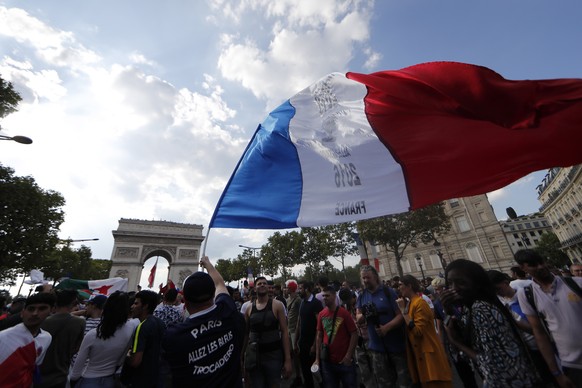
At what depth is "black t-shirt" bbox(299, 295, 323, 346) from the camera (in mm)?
5694

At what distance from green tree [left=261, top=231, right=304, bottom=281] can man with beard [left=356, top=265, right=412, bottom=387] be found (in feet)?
129

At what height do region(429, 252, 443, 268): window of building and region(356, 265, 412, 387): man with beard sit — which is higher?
region(429, 252, 443, 268): window of building

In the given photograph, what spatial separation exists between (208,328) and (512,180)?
3127mm

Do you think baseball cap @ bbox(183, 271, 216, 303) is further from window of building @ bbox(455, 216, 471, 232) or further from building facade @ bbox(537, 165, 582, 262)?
building facade @ bbox(537, 165, 582, 262)

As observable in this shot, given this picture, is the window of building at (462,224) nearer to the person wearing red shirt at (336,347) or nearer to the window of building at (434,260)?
the window of building at (434,260)

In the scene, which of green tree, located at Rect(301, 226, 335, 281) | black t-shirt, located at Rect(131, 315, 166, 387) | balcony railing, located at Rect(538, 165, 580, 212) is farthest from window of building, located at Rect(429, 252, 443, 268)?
black t-shirt, located at Rect(131, 315, 166, 387)

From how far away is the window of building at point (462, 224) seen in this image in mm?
42250

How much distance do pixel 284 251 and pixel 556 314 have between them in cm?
4270

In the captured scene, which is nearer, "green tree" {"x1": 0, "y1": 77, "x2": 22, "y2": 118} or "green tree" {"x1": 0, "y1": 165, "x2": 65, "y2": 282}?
"green tree" {"x1": 0, "y1": 77, "x2": 22, "y2": 118}

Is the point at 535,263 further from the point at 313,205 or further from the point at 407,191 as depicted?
the point at 313,205

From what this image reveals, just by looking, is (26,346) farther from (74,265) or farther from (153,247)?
(74,265)

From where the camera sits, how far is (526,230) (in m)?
72.1

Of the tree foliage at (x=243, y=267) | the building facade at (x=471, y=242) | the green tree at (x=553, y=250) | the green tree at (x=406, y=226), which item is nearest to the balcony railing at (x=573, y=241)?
the green tree at (x=553, y=250)

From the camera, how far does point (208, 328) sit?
2117 mm
